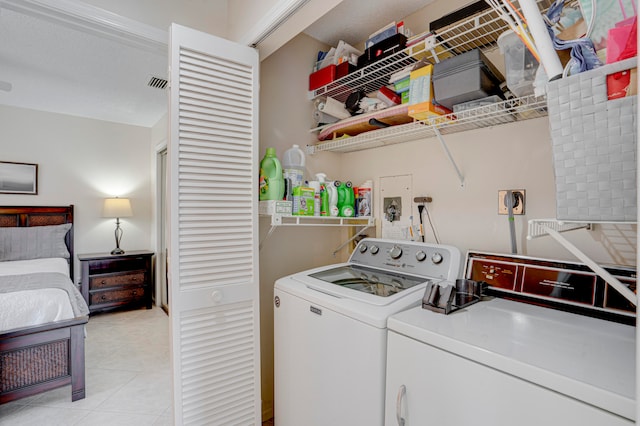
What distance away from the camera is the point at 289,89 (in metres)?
1.95

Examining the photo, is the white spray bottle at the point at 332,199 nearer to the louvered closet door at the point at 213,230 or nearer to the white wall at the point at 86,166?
the louvered closet door at the point at 213,230

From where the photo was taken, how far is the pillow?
11.3 ft

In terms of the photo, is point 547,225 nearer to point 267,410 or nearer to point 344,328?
point 344,328

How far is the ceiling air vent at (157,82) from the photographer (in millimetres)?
3002

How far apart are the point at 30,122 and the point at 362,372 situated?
480 cm

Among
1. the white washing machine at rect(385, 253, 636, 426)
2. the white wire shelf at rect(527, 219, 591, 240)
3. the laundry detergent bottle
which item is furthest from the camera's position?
the laundry detergent bottle

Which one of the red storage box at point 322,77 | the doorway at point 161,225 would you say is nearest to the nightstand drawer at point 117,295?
the doorway at point 161,225

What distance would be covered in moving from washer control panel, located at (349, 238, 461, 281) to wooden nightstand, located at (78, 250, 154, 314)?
348 cm

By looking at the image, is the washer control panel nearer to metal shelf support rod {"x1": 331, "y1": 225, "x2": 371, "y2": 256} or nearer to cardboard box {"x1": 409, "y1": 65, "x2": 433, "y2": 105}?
metal shelf support rod {"x1": 331, "y1": 225, "x2": 371, "y2": 256}

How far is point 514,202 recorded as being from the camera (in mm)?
1393

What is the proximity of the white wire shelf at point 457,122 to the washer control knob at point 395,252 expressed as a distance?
588 millimetres

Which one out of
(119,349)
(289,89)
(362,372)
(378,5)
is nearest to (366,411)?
(362,372)

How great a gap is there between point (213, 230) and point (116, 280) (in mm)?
3388

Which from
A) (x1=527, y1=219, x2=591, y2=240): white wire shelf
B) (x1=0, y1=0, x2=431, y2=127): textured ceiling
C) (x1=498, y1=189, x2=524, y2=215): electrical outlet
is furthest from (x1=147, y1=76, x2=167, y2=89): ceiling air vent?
(x1=527, y1=219, x2=591, y2=240): white wire shelf
